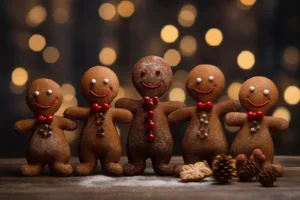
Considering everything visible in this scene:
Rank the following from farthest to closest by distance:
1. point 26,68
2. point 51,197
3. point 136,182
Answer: point 26,68 → point 136,182 → point 51,197

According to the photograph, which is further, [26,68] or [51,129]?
[26,68]

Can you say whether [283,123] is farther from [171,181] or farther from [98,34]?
[98,34]

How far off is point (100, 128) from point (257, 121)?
30 centimetres

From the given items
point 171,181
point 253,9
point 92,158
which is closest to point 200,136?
point 171,181

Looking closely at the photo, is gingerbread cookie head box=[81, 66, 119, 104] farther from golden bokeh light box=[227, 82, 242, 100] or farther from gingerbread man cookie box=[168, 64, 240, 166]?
golden bokeh light box=[227, 82, 242, 100]

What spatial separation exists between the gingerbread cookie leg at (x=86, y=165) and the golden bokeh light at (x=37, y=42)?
14.5 inches

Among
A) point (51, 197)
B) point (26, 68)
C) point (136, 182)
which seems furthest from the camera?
point (26, 68)

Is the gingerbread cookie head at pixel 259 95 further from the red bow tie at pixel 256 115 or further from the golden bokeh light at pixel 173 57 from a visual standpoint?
the golden bokeh light at pixel 173 57

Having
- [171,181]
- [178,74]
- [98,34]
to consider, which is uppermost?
[98,34]

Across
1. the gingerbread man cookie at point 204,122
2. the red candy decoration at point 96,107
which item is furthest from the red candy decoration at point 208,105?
the red candy decoration at point 96,107

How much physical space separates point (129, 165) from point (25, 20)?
0.48m

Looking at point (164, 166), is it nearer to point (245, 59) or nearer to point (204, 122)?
point (204, 122)

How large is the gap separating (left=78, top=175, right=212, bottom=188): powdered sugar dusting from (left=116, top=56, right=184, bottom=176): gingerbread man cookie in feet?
0.12

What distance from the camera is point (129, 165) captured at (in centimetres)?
110
